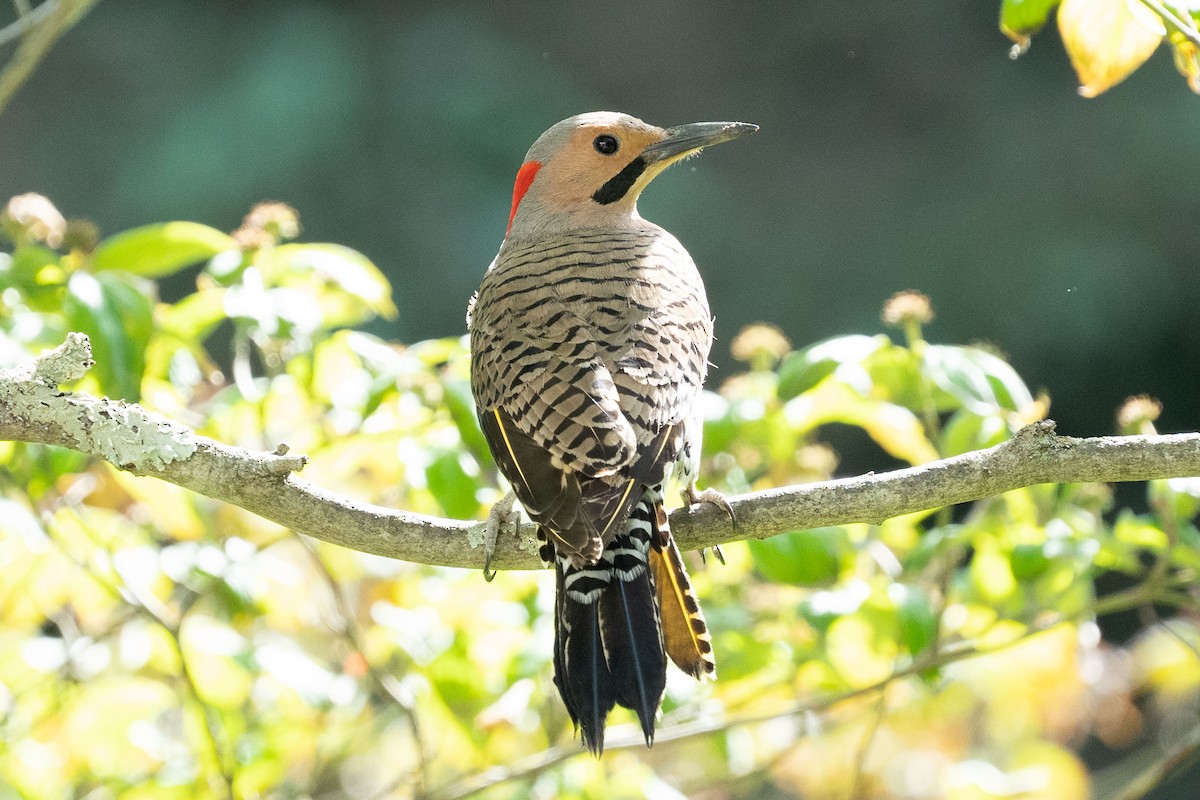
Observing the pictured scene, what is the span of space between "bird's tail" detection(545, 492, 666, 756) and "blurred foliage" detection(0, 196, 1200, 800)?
0.31 m

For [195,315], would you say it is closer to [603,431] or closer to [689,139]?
[603,431]

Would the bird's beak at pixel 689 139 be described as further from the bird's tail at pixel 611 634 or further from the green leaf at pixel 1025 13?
the bird's tail at pixel 611 634

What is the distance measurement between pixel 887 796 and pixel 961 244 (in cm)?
240

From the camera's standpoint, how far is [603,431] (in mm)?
1967

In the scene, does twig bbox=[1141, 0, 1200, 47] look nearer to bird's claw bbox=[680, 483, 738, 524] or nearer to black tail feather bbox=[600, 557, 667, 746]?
bird's claw bbox=[680, 483, 738, 524]

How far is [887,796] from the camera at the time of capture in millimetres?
4230

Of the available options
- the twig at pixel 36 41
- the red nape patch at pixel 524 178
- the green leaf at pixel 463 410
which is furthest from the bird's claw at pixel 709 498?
the twig at pixel 36 41

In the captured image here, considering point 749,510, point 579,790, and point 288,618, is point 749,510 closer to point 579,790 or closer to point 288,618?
point 579,790

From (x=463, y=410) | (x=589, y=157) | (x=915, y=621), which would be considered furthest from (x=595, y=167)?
(x=915, y=621)

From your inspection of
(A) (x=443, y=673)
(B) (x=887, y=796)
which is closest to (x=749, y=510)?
(A) (x=443, y=673)

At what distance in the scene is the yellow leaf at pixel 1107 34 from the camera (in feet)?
6.42

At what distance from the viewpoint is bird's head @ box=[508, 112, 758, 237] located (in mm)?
2875

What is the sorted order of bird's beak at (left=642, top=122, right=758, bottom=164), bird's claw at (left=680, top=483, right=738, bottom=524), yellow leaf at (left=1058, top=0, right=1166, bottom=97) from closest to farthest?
bird's claw at (left=680, top=483, right=738, bottom=524), yellow leaf at (left=1058, top=0, right=1166, bottom=97), bird's beak at (left=642, top=122, right=758, bottom=164)

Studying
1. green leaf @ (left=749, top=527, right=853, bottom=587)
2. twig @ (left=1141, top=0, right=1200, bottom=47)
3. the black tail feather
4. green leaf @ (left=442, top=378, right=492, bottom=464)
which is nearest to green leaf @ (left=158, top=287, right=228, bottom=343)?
green leaf @ (left=442, top=378, right=492, bottom=464)
